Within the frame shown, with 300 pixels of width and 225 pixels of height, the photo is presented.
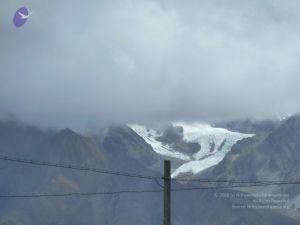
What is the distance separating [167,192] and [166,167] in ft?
6.94

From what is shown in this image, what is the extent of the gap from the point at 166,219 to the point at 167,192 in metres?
1.88

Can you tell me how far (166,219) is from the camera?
54000 millimetres

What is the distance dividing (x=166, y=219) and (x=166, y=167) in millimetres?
3851

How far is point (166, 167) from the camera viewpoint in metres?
55.6

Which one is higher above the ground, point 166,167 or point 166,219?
point 166,167

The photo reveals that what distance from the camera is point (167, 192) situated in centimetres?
5425
